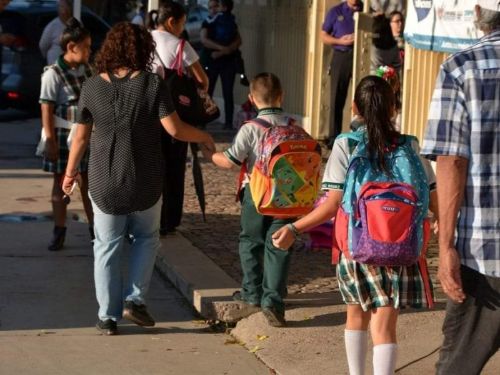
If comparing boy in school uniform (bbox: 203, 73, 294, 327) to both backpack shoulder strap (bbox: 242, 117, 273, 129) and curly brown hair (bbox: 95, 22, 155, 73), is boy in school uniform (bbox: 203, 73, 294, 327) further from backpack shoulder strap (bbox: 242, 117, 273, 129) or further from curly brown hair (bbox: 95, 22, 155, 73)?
curly brown hair (bbox: 95, 22, 155, 73)

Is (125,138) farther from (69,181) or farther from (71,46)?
(71,46)

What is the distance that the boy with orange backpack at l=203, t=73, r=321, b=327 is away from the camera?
7082 millimetres

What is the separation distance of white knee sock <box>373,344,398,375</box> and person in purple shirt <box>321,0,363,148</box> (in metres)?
9.07

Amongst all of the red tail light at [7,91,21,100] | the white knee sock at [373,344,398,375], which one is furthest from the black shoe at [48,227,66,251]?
the red tail light at [7,91,21,100]

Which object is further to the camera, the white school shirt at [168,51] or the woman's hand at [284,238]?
the white school shirt at [168,51]

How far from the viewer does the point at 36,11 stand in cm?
1928

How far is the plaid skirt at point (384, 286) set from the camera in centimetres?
564

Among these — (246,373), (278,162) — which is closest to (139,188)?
(278,162)

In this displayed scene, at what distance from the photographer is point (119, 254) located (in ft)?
24.1

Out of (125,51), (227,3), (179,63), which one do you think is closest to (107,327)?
(125,51)

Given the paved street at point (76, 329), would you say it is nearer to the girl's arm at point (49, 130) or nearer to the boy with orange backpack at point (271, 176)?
the boy with orange backpack at point (271, 176)

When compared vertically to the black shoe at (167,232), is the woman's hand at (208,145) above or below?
above

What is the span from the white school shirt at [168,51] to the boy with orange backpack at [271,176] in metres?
2.14

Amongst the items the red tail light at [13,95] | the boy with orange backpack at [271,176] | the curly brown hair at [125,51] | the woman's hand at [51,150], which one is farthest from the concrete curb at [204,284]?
the red tail light at [13,95]
